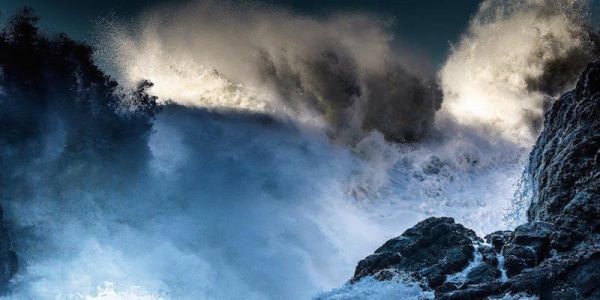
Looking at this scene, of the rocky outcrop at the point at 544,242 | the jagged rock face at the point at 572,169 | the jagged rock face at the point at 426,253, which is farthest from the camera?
the jagged rock face at the point at 426,253

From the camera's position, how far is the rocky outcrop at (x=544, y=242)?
60.3 feet

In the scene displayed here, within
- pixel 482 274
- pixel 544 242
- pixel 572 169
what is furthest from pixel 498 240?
pixel 572 169

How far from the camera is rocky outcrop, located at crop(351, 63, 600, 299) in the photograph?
1839 centimetres

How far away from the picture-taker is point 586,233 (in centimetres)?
2027

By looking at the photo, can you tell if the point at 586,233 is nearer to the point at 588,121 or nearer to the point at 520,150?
the point at 588,121

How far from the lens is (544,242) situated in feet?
72.7

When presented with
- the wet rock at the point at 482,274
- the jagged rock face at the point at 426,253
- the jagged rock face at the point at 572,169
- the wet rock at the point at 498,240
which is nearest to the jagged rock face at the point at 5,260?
the jagged rock face at the point at 426,253

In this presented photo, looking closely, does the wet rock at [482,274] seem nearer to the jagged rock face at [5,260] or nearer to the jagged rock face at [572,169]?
the jagged rock face at [572,169]

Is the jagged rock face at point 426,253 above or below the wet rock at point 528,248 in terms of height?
above

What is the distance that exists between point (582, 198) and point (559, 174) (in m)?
4.97

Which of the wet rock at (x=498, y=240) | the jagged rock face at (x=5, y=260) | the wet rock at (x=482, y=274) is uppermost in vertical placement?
the jagged rock face at (x=5, y=260)

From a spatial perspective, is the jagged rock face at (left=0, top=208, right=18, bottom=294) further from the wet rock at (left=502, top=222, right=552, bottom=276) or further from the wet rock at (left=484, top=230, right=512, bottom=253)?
the wet rock at (left=502, top=222, right=552, bottom=276)

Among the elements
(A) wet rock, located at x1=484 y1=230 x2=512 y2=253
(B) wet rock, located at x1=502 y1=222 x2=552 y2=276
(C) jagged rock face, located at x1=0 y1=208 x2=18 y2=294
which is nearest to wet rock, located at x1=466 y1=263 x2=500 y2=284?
(B) wet rock, located at x1=502 y1=222 x2=552 y2=276

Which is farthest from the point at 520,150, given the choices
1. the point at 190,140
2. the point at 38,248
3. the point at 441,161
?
the point at 38,248
